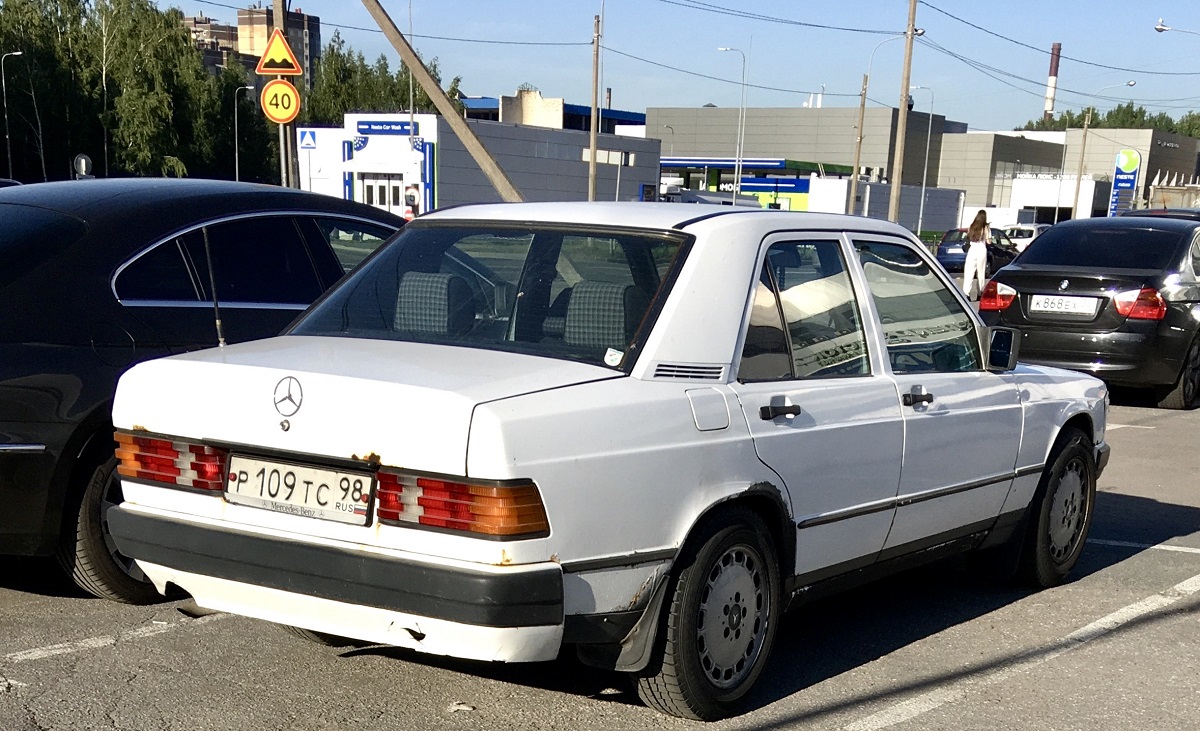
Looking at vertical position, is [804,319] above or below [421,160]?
above

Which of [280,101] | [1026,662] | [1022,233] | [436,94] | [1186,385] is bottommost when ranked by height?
[1022,233]

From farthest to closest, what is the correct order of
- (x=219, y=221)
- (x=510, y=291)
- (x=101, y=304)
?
1. (x=219, y=221)
2. (x=101, y=304)
3. (x=510, y=291)

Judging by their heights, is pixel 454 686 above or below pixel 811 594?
below

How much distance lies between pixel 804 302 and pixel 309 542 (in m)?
1.90

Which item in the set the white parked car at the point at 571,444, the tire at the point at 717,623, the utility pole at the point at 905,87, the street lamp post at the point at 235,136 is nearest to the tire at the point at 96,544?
the white parked car at the point at 571,444

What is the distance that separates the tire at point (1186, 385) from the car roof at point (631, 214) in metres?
8.20

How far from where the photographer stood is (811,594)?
4465 millimetres

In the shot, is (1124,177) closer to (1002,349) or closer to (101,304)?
(1002,349)

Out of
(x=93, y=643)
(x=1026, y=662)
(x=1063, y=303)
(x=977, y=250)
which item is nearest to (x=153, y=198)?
(x=93, y=643)

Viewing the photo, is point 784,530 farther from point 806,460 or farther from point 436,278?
point 436,278

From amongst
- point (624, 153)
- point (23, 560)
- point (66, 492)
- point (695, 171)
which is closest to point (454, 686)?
point (66, 492)

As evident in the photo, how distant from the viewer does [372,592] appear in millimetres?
3465

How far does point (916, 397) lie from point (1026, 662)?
3.53 ft

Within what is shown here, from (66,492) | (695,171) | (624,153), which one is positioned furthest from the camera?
(695,171)
